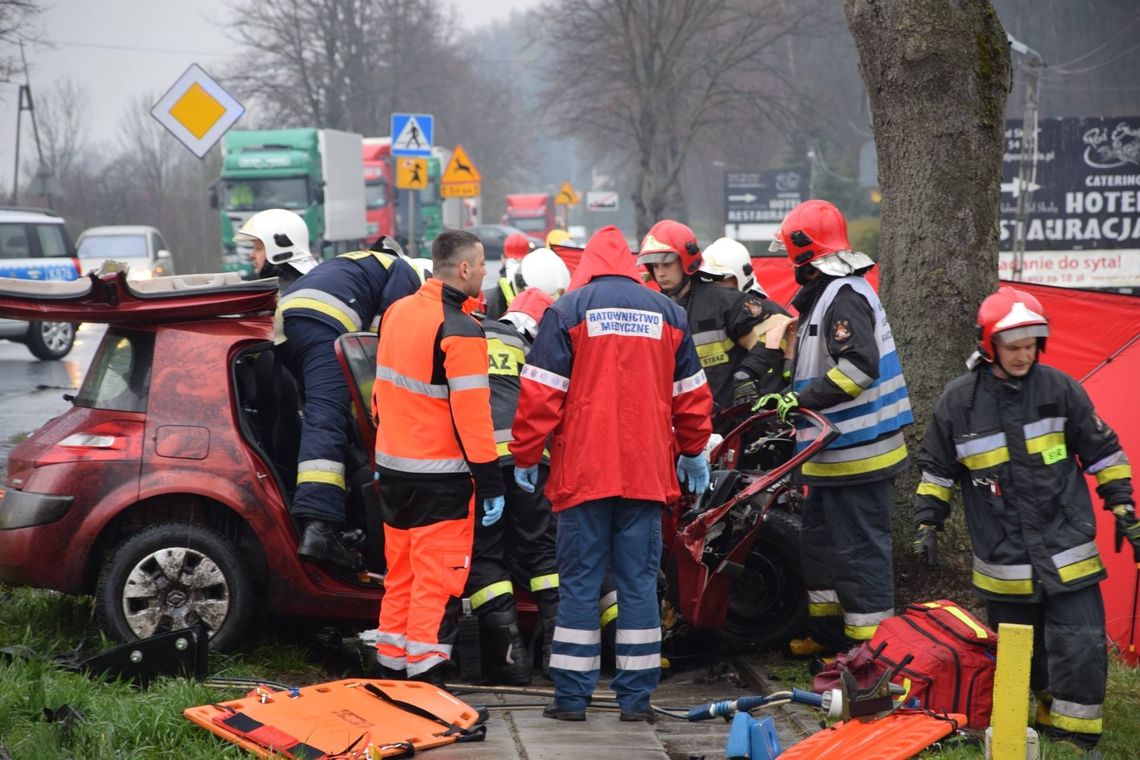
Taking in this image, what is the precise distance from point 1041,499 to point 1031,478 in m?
0.08

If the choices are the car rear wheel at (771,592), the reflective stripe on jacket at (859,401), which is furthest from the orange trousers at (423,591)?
the reflective stripe on jacket at (859,401)

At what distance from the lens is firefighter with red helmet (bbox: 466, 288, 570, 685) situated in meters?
5.59

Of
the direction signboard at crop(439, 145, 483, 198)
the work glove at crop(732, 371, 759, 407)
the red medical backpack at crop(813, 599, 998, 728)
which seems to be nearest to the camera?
the red medical backpack at crop(813, 599, 998, 728)

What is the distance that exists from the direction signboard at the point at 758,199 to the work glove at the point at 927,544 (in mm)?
38204

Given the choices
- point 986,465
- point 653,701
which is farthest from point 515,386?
point 986,465

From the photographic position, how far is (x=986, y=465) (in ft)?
16.2

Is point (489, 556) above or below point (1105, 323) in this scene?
below

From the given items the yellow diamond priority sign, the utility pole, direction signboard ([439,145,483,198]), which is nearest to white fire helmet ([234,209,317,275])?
the yellow diamond priority sign

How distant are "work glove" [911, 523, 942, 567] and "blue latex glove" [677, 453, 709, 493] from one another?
0.88 m

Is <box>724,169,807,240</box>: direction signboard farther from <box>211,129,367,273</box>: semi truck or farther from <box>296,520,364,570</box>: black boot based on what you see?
<box>296,520,364,570</box>: black boot

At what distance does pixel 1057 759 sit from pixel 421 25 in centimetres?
5902

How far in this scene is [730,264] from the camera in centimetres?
793

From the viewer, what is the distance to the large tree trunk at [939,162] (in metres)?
6.56

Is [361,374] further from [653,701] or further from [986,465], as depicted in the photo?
[986,465]
